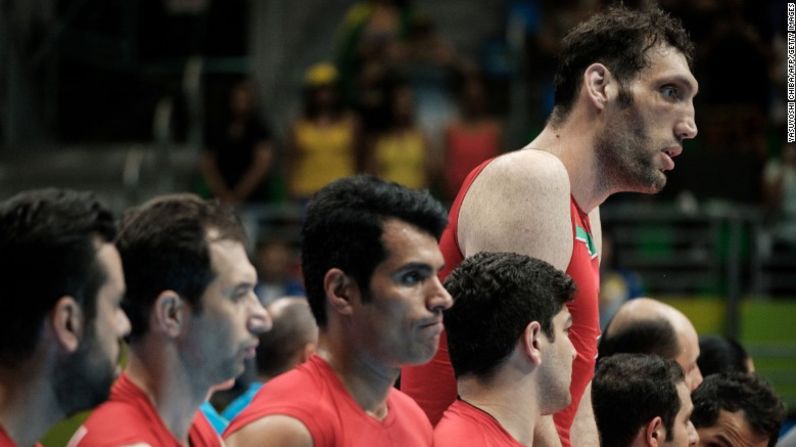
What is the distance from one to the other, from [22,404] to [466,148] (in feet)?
29.2

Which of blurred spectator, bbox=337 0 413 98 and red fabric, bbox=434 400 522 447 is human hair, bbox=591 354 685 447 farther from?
blurred spectator, bbox=337 0 413 98

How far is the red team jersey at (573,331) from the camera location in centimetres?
416

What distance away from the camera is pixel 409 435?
3.68 metres

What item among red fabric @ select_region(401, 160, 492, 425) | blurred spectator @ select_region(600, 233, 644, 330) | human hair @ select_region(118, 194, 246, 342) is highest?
human hair @ select_region(118, 194, 246, 342)

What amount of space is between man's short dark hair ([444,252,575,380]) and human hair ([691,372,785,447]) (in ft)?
5.04

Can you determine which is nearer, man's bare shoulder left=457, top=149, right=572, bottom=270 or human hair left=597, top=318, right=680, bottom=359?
man's bare shoulder left=457, top=149, right=572, bottom=270

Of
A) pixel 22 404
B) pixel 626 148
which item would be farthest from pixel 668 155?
pixel 22 404

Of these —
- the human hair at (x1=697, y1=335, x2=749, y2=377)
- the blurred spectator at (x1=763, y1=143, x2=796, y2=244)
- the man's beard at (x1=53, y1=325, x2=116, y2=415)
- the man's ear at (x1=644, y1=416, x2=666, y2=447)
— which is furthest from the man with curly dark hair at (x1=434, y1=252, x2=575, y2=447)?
the blurred spectator at (x1=763, y1=143, x2=796, y2=244)

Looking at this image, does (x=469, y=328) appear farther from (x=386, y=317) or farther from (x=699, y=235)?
(x=699, y=235)

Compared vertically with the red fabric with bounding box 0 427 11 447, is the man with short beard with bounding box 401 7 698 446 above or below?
above

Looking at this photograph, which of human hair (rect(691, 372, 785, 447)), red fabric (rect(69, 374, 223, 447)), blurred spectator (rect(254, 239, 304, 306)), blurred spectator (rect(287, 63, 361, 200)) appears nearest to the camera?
red fabric (rect(69, 374, 223, 447))

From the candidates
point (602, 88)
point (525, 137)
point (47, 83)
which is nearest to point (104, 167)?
point (47, 83)

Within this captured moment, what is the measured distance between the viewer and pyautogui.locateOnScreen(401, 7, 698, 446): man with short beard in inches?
158

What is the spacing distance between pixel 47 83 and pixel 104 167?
1095mm
